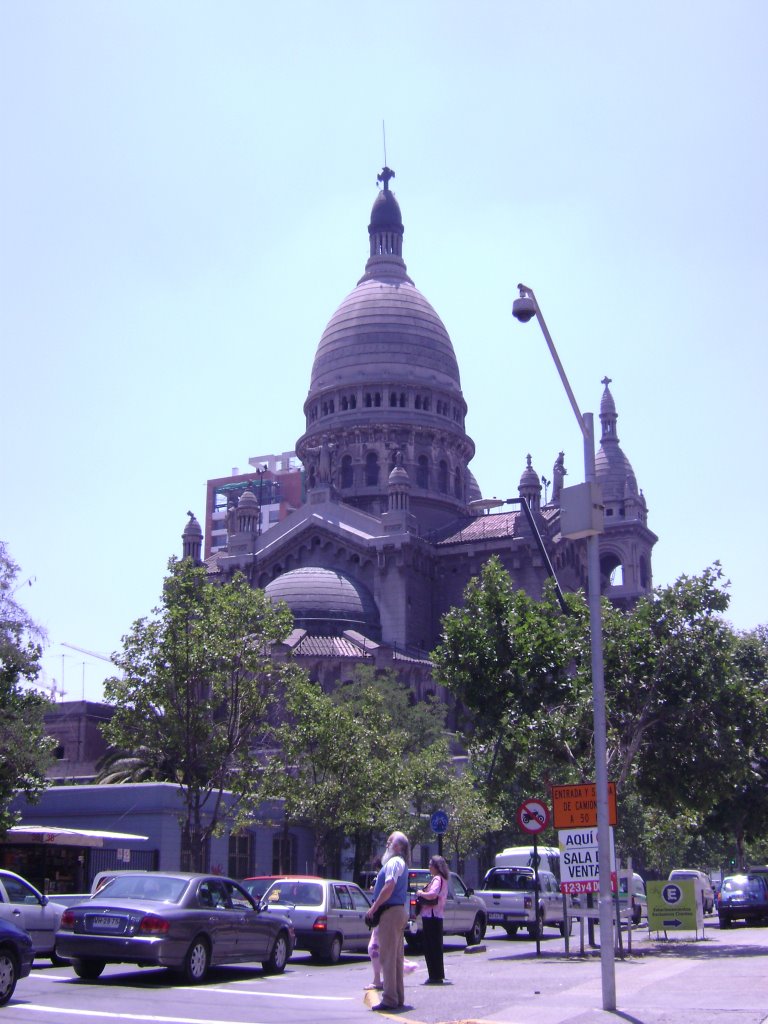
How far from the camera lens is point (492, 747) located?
35.3 metres

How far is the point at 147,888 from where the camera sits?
1844 centimetres

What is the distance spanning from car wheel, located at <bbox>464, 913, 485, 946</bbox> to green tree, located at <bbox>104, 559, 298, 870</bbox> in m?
8.64

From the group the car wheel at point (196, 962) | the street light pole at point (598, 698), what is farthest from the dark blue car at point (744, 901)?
the car wheel at point (196, 962)

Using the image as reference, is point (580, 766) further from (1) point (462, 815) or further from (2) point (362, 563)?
(2) point (362, 563)

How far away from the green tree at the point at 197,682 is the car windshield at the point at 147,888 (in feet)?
→ 52.3

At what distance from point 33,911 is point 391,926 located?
7.93 metres

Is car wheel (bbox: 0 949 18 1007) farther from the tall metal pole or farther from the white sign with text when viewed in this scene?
the white sign with text

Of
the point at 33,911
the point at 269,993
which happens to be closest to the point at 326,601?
the point at 33,911

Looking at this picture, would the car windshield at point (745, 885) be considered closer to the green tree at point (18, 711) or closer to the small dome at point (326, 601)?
the green tree at point (18, 711)

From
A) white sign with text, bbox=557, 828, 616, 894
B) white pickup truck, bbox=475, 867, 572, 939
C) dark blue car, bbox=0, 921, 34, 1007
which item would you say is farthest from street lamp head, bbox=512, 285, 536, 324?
white pickup truck, bbox=475, 867, 572, 939

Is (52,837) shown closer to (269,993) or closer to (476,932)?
(476,932)

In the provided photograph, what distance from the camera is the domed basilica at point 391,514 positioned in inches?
2876

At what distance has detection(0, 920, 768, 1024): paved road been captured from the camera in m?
14.3

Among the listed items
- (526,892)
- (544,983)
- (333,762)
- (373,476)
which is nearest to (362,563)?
(373,476)
